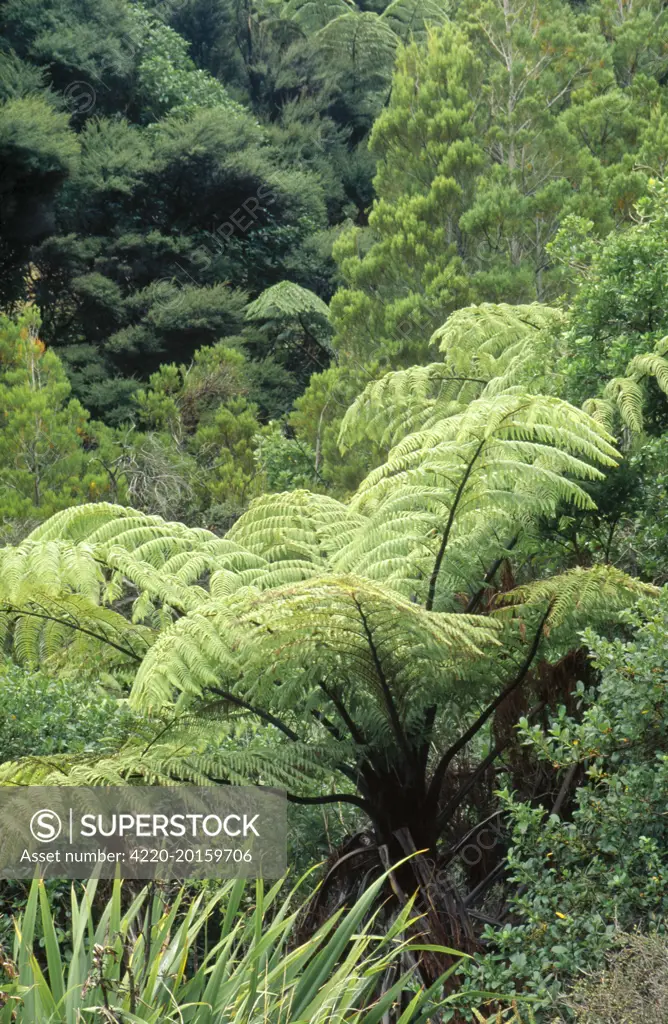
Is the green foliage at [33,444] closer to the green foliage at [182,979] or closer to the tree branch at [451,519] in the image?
the tree branch at [451,519]

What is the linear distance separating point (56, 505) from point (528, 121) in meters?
5.89

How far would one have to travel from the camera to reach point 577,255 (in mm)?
5879

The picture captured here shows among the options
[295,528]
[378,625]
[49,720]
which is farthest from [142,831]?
[295,528]

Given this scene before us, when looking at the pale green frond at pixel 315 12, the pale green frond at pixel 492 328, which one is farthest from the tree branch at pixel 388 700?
the pale green frond at pixel 315 12

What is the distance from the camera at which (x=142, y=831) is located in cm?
393

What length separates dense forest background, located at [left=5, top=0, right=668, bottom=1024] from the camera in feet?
11.0

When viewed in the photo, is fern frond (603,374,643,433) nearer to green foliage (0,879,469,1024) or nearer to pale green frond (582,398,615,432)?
pale green frond (582,398,615,432)

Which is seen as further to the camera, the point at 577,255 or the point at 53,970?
the point at 577,255

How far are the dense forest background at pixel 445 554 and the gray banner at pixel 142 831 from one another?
4.9 inches

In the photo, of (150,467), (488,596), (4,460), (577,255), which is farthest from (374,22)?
(488,596)

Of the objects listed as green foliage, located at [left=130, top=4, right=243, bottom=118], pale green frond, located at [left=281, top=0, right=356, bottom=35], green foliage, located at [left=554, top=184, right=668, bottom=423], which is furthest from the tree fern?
pale green frond, located at [left=281, top=0, right=356, bottom=35]

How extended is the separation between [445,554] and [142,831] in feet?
4.65

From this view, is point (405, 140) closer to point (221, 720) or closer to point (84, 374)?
point (84, 374)

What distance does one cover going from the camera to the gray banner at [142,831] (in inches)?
147
